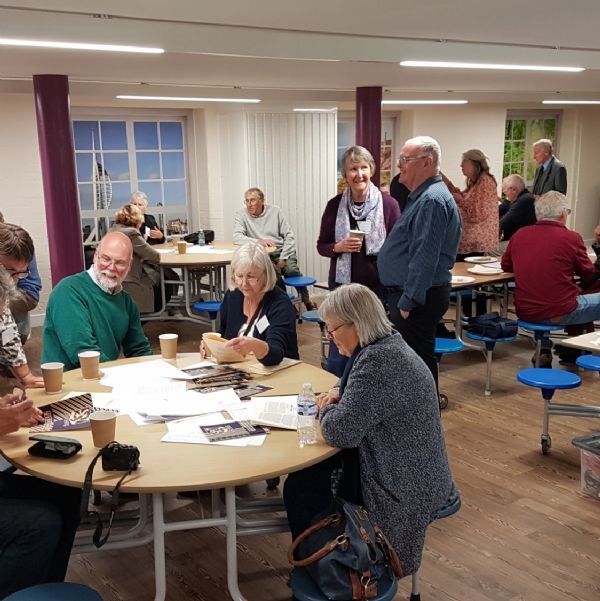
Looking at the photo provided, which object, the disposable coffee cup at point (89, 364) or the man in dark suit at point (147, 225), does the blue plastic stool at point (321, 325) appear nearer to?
the man in dark suit at point (147, 225)

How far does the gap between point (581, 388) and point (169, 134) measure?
5826 millimetres

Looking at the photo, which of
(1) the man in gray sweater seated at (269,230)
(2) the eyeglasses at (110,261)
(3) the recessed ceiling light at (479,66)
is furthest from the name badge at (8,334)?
(1) the man in gray sweater seated at (269,230)

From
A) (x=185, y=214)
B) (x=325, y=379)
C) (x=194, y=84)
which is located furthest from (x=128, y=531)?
(x=185, y=214)

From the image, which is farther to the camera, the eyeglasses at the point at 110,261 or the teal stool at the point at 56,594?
the eyeglasses at the point at 110,261

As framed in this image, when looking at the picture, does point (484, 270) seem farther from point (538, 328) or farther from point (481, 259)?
point (538, 328)

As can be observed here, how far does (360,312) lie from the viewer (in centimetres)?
253

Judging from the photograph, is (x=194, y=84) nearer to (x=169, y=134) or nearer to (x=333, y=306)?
(x=169, y=134)

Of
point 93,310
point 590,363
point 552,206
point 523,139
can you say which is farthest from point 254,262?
point 523,139

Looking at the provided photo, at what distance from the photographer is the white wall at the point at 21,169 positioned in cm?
746

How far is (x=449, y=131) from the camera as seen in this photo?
10.5m

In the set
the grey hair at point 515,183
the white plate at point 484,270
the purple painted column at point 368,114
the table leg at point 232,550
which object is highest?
the purple painted column at point 368,114


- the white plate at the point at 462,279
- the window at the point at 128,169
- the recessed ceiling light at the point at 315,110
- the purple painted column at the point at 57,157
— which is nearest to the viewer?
the purple painted column at the point at 57,157

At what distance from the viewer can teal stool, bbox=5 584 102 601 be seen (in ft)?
6.55

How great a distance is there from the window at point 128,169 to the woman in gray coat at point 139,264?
1.47m
